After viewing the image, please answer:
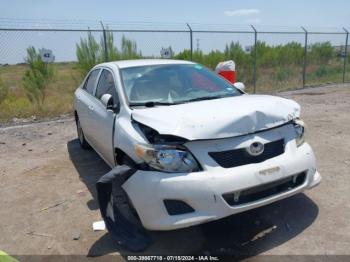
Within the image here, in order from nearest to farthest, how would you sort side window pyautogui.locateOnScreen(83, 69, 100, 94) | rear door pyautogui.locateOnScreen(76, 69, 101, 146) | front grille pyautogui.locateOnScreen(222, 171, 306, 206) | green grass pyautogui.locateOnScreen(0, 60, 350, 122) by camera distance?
front grille pyautogui.locateOnScreen(222, 171, 306, 206) → rear door pyautogui.locateOnScreen(76, 69, 101, 146) → side window pyautogui.locateOnScreen(83, 69, 100, 94) → green grass pyautogui.locateOnScreen(0, 60, 350, 122)

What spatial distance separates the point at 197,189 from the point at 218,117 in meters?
0.69

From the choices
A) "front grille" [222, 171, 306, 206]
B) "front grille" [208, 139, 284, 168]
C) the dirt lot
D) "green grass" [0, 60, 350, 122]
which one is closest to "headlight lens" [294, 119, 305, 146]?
"front grille" [222, 171, 306, 206]

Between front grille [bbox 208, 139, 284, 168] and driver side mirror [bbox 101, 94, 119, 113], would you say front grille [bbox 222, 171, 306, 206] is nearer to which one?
front grille [bbox 208, 139, 284, 168]

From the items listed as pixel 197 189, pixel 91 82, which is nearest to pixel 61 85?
pixel 91 82

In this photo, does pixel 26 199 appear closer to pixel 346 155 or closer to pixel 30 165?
pixel 30 165

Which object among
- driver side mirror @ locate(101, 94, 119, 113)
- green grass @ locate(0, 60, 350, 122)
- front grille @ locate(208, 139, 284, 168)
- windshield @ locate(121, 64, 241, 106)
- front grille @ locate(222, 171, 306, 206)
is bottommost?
green grass @ locate(0, 60, 350, 122)

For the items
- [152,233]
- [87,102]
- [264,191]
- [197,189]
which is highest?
[87,102]

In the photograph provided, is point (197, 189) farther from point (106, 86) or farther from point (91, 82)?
point (91, 82)

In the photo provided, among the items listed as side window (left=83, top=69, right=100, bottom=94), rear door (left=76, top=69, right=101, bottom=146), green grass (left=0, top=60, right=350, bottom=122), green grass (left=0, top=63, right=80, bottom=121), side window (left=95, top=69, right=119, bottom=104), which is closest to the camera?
side window (left=95, top=69, right=119, bottom=104)

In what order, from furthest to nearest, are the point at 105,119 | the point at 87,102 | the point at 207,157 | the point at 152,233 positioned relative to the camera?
the point at 87,102 → the point at 105,119 → the point at 152,233 → the point at 207,157

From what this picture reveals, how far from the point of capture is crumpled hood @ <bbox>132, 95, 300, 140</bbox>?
3094 mm

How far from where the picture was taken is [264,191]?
126 inches

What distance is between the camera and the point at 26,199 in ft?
14.9

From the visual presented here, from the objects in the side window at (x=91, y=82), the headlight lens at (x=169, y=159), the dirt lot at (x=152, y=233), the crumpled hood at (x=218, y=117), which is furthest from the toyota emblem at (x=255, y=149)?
the side window at (x=91, y=82)
